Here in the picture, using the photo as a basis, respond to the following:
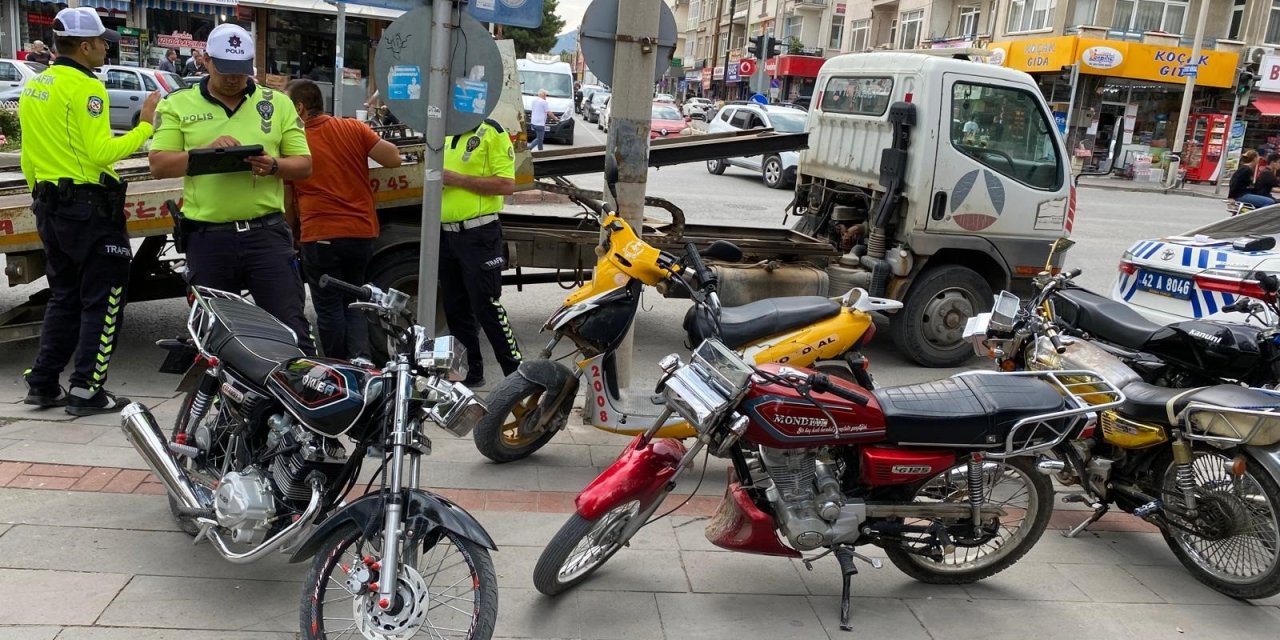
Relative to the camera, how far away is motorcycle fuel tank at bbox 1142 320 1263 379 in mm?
4336

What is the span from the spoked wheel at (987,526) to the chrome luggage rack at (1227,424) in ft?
2.18

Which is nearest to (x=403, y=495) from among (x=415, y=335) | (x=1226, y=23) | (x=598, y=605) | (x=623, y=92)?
(x=415, y=335)

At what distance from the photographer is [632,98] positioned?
5.45m

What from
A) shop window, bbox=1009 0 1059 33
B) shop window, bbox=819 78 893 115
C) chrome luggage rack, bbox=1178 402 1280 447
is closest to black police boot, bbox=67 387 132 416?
chrome luggage rack, bbox=1178 402 1280 447

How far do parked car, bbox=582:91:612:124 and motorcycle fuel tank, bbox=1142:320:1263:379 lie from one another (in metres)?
35.4

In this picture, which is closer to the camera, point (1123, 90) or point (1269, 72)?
point (1269, 72)

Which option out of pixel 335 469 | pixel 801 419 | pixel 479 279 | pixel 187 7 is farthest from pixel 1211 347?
pixel 187 7

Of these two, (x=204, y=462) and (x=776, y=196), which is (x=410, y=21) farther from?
(x=776, y=196)

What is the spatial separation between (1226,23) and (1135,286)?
32.7 m

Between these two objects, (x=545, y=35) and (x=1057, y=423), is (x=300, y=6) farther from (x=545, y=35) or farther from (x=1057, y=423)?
(x=545, y=35)

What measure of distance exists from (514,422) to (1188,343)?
3.14 m

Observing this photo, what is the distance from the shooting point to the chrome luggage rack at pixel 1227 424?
389 cm

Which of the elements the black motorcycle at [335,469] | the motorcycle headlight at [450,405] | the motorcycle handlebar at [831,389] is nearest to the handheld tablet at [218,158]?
the black motorcycle at [335,469]

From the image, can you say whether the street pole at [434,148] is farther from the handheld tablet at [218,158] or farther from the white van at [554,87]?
the white van at [554,87]
